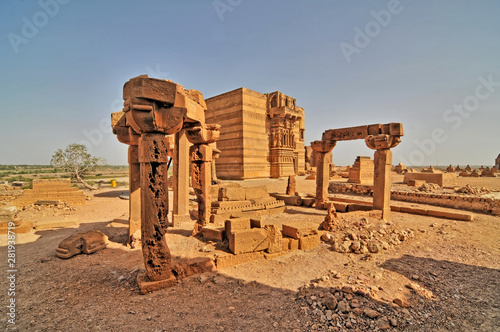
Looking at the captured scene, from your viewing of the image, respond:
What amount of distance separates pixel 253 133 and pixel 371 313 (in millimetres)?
16968

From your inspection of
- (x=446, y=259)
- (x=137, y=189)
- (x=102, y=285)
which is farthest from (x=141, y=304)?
(x=446, y=259)

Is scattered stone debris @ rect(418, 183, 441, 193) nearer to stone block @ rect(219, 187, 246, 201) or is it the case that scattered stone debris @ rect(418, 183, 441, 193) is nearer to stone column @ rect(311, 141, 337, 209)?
stone column @ rect(311, 141, 337, 209)

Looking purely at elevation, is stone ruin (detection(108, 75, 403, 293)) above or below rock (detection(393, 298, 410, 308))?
above

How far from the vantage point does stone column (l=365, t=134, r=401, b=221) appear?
792 centimetres

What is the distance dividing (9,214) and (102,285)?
6.94 m

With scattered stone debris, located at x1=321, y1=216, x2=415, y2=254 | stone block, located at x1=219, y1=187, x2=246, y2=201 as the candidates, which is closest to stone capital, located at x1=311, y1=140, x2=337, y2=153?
scattered stone debris, located at x1=321, y1=216, x2=415, y2=254

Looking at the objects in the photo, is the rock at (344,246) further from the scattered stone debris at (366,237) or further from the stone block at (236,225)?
the stone block at (236,225)

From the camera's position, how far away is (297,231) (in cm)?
575

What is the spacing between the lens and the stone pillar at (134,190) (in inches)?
224

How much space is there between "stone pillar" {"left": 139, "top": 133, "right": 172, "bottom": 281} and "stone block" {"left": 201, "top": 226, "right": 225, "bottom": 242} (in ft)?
6.71

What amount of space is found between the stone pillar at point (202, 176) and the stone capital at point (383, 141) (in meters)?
6.04

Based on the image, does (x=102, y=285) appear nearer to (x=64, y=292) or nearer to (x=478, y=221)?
(x=64, y=292)

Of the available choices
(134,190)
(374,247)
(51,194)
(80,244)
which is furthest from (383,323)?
(51,194)

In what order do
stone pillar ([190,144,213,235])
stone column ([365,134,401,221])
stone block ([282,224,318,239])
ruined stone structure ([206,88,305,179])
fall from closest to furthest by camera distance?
stone block ([282,224,318,239])
stone pillar ([190,144,213,235])
stone column ([365,134,401,221])
ruined stone structure ([206,88,305,179])
